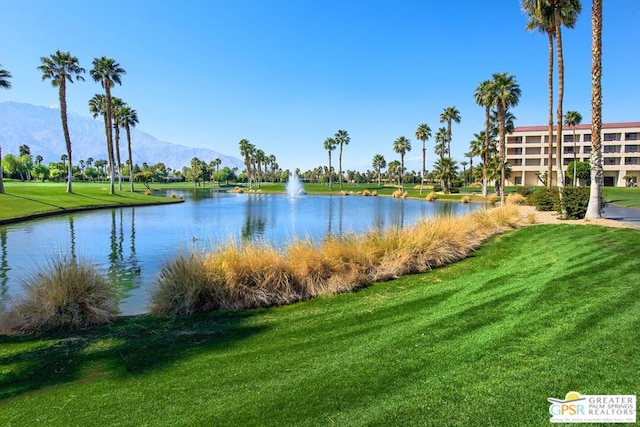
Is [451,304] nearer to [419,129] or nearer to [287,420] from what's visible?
[287,420]

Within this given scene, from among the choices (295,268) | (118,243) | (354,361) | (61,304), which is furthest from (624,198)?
(61,304)

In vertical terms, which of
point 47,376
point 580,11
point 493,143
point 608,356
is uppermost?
point 580,11

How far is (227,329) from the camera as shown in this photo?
605 centimetres

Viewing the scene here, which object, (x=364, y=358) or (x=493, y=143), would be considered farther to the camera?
(x=493, y=143)

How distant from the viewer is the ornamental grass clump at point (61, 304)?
6340 millimetres

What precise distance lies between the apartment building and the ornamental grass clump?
81.2 meters

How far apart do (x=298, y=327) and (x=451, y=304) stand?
255 centimetres

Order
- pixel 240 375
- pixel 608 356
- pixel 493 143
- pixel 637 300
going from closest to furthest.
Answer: pixel 608 356 → pixel 240 375 → pixel 637 300 → pixel 493 143

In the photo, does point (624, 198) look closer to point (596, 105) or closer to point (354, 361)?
point (596, 105)

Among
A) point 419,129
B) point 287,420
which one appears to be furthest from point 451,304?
point 419,129

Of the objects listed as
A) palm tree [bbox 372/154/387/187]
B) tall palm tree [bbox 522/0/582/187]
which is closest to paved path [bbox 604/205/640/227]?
tall palm tree [bbox 522/0/582/187]

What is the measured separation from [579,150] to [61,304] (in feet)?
313

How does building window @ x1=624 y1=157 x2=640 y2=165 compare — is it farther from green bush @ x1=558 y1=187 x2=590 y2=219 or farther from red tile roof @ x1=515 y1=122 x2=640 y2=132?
green bush @ x1=558 y1=187 x2=590 y2=219

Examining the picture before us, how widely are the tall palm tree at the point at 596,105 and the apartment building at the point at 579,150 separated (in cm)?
6233
